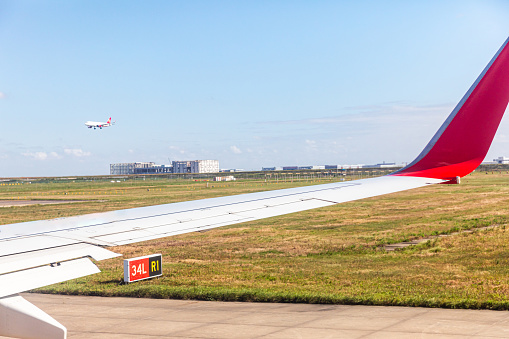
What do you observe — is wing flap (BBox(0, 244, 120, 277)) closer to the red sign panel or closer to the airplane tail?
the airplane tail

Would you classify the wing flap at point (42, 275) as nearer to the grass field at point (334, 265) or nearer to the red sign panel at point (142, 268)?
the grass field at point (334, 265)

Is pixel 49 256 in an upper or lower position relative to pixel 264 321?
upper

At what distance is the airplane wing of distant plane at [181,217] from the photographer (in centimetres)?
553

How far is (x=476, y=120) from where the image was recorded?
672 cm

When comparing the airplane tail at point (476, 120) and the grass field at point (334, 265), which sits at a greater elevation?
the airplane tail at point (476, 120)

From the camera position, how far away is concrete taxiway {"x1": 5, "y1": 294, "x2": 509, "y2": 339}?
1042 centimetres

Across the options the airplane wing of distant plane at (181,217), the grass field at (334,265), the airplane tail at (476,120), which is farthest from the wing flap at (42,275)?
the grass field at (334,265)

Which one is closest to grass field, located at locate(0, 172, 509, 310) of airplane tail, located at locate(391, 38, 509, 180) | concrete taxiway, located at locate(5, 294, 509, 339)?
concrete taxiway, located at locate(5, 294, 509, 339)

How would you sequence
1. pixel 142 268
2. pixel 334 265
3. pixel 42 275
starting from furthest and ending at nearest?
pixel 334 265, pixel 142 268, pixel 42 275

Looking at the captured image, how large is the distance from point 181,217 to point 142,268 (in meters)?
9.90

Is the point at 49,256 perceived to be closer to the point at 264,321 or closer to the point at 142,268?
the point at 264,321

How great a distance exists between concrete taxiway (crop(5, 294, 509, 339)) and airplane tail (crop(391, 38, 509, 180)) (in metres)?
4.50

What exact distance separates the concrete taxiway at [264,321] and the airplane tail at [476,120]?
14.7 ft

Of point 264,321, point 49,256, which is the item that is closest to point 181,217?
point 49,256
